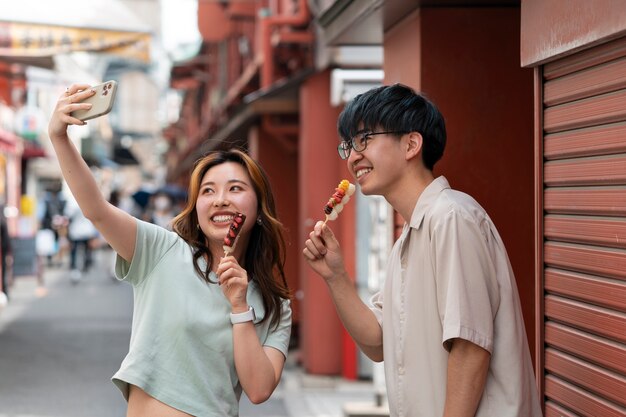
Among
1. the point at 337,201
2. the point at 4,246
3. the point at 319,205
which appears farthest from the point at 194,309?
the point at 4,246

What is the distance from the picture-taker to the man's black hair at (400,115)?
3.71 metres

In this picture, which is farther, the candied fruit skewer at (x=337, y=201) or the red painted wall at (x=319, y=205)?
the red painted wall at (x=319, y=205)

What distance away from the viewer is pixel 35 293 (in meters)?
22.6

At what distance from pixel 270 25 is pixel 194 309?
33.6 feet

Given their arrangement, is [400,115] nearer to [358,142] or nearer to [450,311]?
[358,142]

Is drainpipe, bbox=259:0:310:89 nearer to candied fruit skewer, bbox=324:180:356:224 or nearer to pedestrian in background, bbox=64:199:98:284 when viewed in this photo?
candied fruit skewer, bbox=324:180:356:224

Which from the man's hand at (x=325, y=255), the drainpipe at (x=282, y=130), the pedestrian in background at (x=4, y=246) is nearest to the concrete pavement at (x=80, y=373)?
the pedestrian in background at (x=4, y=246)

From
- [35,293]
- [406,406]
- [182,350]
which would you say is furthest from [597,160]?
[35,293]

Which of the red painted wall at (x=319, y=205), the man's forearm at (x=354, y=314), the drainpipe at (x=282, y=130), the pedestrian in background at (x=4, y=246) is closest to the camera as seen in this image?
the man's forearm at (x=354, y=314)

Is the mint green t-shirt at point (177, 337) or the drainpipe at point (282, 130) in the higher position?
the drainpipe at point (282, 130)

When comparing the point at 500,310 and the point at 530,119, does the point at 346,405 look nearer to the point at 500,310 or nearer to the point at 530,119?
the point at 530,119

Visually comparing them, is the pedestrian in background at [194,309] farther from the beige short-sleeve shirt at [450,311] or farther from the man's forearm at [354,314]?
the beige short-sleeve shirt at [450,311]

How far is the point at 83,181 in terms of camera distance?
3738 mm

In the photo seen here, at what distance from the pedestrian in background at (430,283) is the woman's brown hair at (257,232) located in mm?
275
